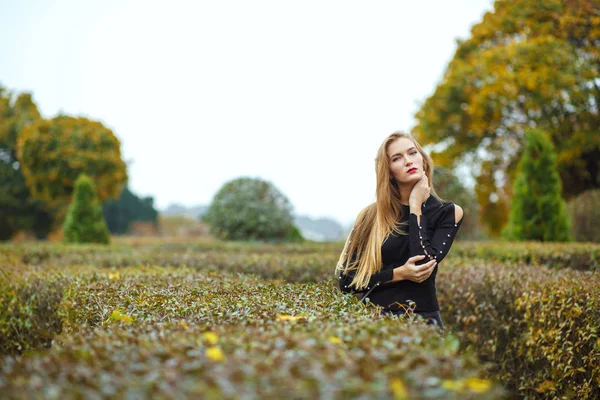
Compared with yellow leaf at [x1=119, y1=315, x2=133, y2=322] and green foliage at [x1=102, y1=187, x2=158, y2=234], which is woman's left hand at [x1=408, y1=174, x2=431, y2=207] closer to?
yellow leaf at [x1=119, y1=315, x2=133, y2=322]

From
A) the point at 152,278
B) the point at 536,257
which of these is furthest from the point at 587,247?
the point at 152,278

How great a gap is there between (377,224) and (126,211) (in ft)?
116

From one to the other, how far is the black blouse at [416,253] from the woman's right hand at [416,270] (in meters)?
0.04

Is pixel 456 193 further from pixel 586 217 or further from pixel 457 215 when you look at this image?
pixel 457 215

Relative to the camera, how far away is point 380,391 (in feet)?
4.01

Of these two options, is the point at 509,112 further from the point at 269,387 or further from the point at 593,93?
the point at 269,387

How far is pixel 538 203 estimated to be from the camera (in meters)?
9.92

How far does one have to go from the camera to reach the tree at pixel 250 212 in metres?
13.0

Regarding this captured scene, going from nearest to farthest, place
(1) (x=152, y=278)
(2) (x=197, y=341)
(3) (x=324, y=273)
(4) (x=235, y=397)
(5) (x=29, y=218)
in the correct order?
1. (4) (x=235, y=397)
2. (2) (x=197, y=341)
3. (1) (x=152, y=278)
4. (3) (x=324, y=273)
5. (5) (x=29, y=218)

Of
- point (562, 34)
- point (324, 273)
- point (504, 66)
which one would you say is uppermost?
point (562, 34)

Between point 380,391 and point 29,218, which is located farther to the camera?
point 29,218

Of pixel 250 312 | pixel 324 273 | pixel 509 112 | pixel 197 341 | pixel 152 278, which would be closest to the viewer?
pixel 197 341

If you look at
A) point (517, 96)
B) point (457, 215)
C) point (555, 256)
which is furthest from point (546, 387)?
point (517, 96)

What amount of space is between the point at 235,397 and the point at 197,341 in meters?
0.52
